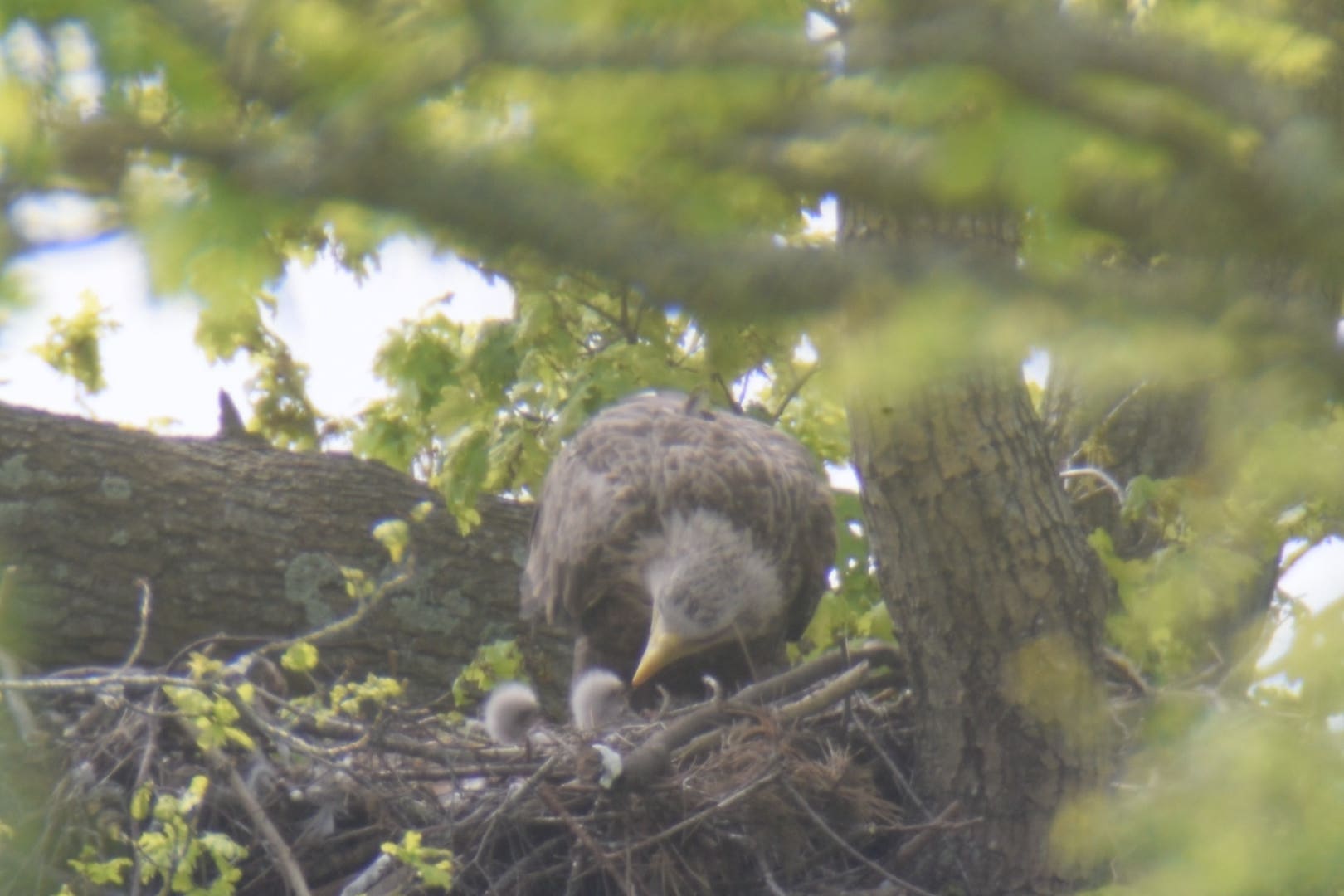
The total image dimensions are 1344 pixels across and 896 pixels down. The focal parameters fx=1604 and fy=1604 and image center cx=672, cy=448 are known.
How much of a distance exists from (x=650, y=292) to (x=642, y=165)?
6.6 inches

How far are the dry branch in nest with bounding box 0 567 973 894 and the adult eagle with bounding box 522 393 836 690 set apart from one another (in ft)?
3.31

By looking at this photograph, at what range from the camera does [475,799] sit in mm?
4648

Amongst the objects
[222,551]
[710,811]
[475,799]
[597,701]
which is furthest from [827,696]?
[222,551]

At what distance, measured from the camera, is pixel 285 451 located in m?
6.34

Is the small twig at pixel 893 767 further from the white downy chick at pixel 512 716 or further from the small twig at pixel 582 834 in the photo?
the white downy chick at pixel 512 716

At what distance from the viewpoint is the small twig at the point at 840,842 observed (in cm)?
466

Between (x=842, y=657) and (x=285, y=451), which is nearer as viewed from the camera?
(x=842, y=657)

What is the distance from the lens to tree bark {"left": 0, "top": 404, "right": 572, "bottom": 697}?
18.0 ft

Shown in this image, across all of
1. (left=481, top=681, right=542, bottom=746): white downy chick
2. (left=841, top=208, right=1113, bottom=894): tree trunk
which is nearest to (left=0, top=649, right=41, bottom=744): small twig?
(left=481, top=681, right=542, bottom=746): white downy chick

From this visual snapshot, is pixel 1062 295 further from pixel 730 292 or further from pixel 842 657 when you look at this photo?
pixel 842 657

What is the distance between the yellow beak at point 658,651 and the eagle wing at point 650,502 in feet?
1.17

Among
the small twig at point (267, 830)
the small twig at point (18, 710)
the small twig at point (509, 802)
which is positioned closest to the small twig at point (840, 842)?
the small twig at point (509, 802)

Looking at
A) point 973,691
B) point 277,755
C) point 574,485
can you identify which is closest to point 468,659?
point 574,485

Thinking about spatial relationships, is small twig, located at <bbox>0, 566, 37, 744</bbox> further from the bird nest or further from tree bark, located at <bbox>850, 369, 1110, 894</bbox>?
tree bark, located at <bbox>850, 369, 1110, 894</bbox>
